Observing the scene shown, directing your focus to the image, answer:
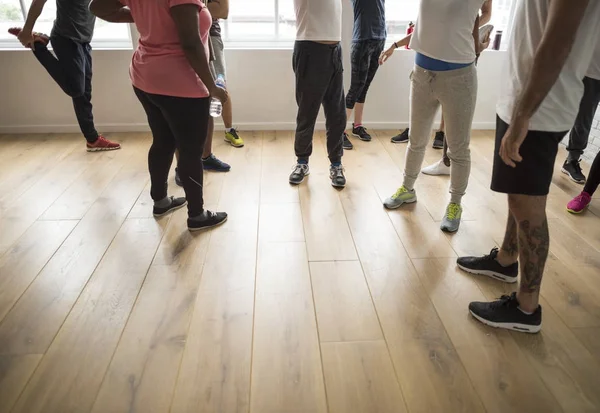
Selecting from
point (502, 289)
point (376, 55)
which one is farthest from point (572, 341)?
point (376, 55)

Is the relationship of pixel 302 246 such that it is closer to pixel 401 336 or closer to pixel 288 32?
pixel 401 336

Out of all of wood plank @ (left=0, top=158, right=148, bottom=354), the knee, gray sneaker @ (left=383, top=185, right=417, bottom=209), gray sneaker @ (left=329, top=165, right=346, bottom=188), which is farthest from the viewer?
gray sneaker @ (left=329, top=165, right=346, bottom=188)

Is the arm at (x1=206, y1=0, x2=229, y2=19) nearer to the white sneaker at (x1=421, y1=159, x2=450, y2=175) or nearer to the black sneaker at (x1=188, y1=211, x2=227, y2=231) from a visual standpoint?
the black sneaker at (x1=188, y1=211, x2=227, y2=231)

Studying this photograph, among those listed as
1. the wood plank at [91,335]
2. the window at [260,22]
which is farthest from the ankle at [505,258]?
the window at [260,22]

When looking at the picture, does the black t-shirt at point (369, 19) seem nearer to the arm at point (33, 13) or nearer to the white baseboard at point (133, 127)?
the white baseboard at point (133, 127)

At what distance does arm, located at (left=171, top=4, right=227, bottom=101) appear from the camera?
1689 mm

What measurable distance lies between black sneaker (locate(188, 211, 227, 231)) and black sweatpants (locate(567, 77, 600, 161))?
228cm

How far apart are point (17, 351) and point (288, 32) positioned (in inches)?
130

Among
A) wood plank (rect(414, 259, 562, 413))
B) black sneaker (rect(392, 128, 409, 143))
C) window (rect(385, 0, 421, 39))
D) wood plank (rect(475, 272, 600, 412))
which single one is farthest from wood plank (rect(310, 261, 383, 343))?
window (rect(385, 0, 421, 39))

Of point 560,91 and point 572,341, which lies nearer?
point 560,91

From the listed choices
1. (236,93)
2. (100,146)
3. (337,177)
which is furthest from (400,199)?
(100,146)

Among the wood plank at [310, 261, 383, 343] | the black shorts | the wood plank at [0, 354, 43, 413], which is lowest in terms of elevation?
the wood plank at [0, 354, 43, 413]

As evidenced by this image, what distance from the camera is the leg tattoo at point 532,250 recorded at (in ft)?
4.98

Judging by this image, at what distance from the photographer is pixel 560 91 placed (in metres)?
1.29
